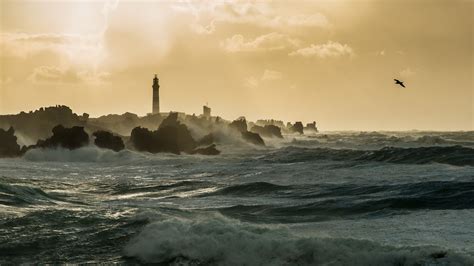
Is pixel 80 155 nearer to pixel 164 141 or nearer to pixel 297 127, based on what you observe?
pixel 164 141

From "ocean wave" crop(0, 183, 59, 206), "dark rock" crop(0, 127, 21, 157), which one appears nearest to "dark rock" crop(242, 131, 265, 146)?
"dark rock" crop(0, 127, 21, 157)

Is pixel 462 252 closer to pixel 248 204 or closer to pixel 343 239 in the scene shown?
pixel 343 239

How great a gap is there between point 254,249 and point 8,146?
4887 cm

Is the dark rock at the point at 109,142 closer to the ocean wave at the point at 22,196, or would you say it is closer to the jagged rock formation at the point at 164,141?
the jagged rock formation at the point at 164,141

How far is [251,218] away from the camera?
59.3 ft

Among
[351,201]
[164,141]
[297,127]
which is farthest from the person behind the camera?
[297,127]

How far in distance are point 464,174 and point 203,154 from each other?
1309 inches

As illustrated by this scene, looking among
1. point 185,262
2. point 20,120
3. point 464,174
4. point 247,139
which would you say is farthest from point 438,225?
point 20,120

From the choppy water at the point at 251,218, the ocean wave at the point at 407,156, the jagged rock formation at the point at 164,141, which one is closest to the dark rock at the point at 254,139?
the jagged rock formation at the point at 164,141

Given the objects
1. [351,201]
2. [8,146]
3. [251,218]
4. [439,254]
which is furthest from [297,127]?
[439,254]

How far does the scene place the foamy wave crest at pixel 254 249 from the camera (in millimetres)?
12137

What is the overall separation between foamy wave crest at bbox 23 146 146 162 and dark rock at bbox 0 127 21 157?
1.82 m

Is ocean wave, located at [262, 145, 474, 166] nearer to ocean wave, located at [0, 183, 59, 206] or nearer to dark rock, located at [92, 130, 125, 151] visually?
dark rock, located at [92, 130, 125, 151]

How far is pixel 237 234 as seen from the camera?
45.3ft
